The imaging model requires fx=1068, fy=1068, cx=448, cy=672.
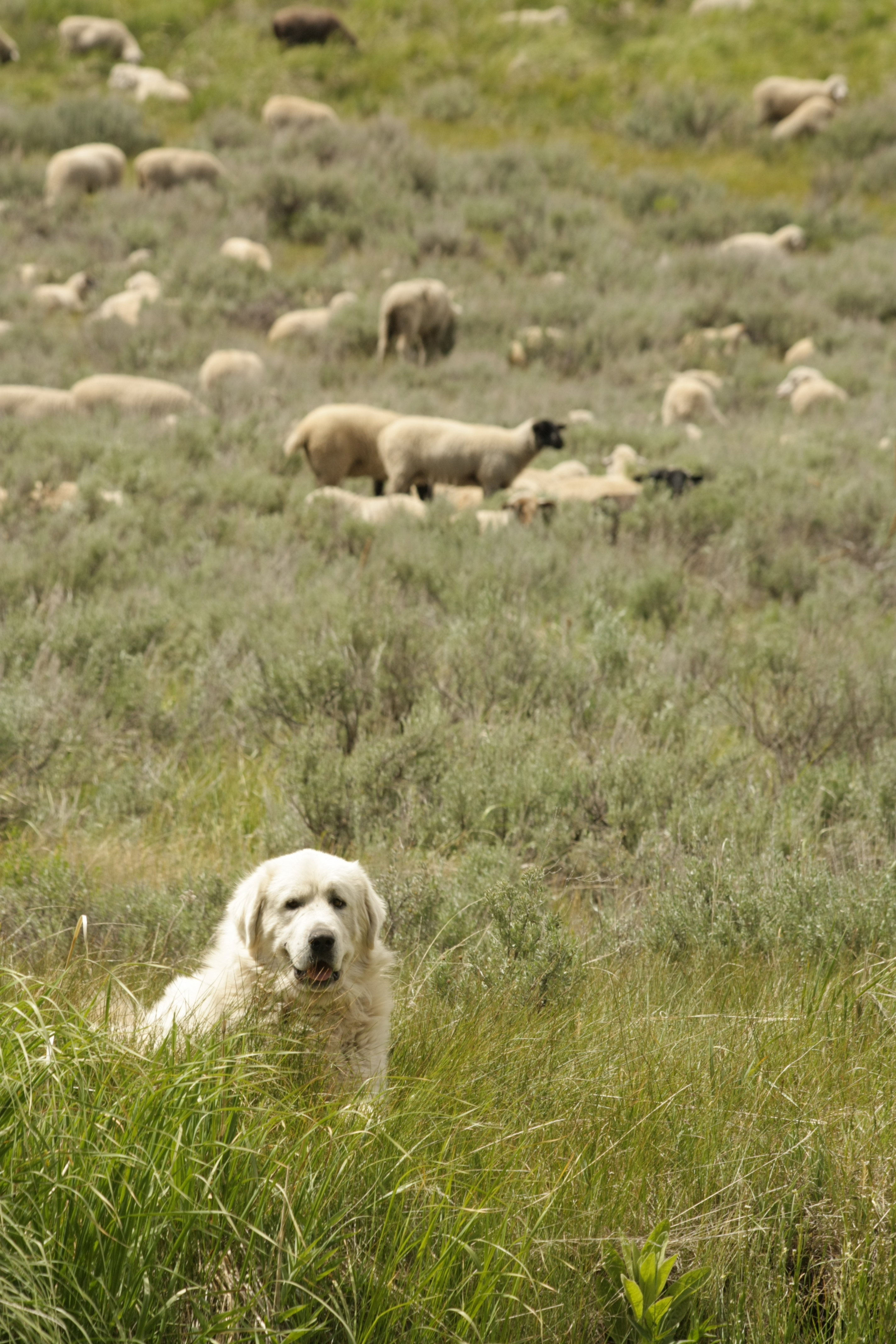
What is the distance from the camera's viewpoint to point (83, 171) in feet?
71.5

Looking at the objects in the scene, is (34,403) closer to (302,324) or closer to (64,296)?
(64,296)

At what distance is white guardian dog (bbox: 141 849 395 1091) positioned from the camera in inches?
110

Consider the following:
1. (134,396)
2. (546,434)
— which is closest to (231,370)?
(134,396)

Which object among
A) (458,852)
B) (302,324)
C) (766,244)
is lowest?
(302,324)

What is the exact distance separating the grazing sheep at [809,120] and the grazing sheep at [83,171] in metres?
16.6

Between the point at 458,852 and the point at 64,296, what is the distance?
1514cm

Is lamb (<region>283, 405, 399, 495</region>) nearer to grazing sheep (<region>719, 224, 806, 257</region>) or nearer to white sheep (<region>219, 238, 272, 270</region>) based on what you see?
white sheep (<region>219, 238, 272, 270</region>)

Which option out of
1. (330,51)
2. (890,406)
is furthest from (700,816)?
(330,51)

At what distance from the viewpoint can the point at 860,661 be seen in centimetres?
633

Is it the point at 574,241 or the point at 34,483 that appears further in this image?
the point at 574,241

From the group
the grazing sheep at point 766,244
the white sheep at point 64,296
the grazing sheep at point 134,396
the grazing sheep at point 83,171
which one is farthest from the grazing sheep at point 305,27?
the grazing sheep at point 134,396

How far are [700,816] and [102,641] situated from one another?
3.57 metres

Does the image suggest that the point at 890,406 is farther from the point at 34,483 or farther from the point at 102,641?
the point at 102,641

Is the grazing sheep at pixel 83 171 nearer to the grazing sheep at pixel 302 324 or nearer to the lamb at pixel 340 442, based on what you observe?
the grazing sheep at pixel 302 324
